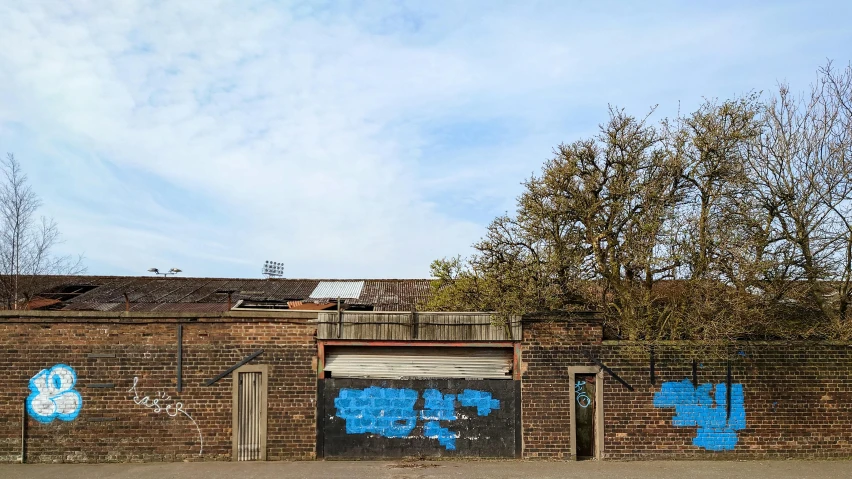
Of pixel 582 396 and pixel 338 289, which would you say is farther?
pixel 338 289

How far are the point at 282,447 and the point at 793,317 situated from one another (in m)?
10.1

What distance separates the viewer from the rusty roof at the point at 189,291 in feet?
78.4

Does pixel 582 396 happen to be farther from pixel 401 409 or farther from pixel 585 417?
pixel 401 409

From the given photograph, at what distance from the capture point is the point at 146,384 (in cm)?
1194

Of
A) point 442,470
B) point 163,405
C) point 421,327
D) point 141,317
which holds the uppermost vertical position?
point 141,317

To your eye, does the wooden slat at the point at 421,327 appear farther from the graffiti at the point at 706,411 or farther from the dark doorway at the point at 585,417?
the graffiti at the point at 706,411

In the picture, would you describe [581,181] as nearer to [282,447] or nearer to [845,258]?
[845,258]

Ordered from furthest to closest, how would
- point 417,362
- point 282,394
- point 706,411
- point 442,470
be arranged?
point 417,362 → point 282,394 → point 706,411 → point 442,470

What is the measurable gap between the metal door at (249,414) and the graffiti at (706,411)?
727cm

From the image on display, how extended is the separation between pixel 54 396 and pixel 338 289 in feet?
53.7

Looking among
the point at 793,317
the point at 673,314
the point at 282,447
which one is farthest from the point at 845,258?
the point at 282,447

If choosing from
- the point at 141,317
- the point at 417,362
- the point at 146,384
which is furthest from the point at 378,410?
the point at 141,317

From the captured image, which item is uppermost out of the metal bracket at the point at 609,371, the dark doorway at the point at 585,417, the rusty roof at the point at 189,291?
the rusty roof at the point at 189,291

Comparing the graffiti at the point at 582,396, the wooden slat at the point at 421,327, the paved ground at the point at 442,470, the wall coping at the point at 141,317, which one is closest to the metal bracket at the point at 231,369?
the wall coping at the point at 141,317
